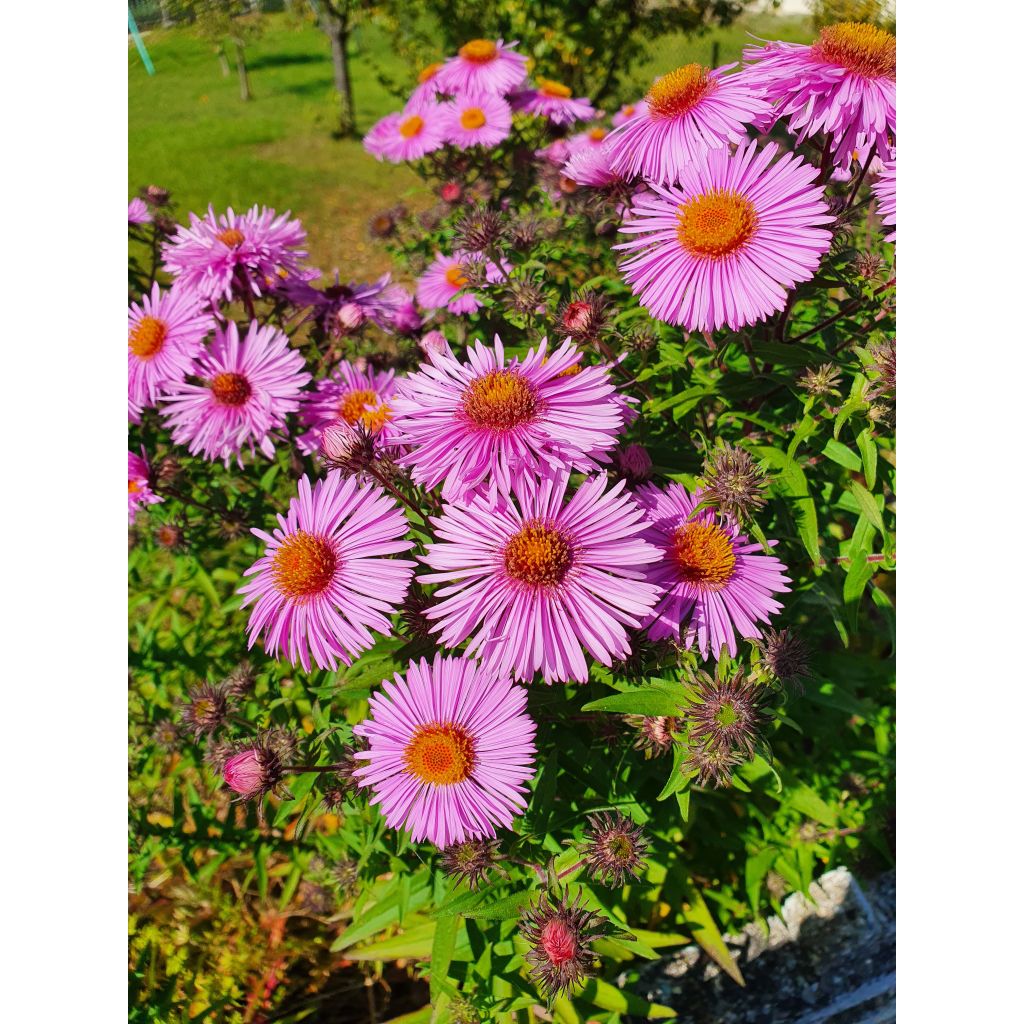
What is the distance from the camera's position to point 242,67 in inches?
99.6

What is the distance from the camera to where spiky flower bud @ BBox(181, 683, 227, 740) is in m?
1.39

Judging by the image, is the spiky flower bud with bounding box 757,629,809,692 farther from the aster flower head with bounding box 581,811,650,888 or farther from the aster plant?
the aster flower head with bounding box 581,811,650,888

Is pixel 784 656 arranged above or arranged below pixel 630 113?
below

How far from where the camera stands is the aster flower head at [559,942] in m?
1.04

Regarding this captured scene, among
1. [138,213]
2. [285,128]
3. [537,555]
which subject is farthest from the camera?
Result: [285,128]

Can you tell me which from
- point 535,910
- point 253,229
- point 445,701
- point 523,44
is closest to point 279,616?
point 445,701

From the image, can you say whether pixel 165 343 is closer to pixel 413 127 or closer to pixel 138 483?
pixel 138 483

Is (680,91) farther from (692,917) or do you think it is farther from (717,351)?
(692,917)

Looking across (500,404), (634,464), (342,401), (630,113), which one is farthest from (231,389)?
(630,113)

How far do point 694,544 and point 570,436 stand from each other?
0.24 meters

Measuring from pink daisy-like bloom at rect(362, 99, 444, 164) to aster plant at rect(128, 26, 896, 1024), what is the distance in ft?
1.28

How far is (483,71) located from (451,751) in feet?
6.54

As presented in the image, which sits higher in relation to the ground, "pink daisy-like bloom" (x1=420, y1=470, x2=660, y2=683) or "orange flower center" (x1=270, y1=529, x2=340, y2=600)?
"orange flower center" (x1=270, y1=529, x2=340, y2=600)

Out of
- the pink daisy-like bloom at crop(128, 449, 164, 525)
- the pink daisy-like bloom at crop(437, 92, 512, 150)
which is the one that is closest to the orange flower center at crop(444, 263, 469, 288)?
the pink daisy-like bloom at crop(437, 92, 512, 150)
